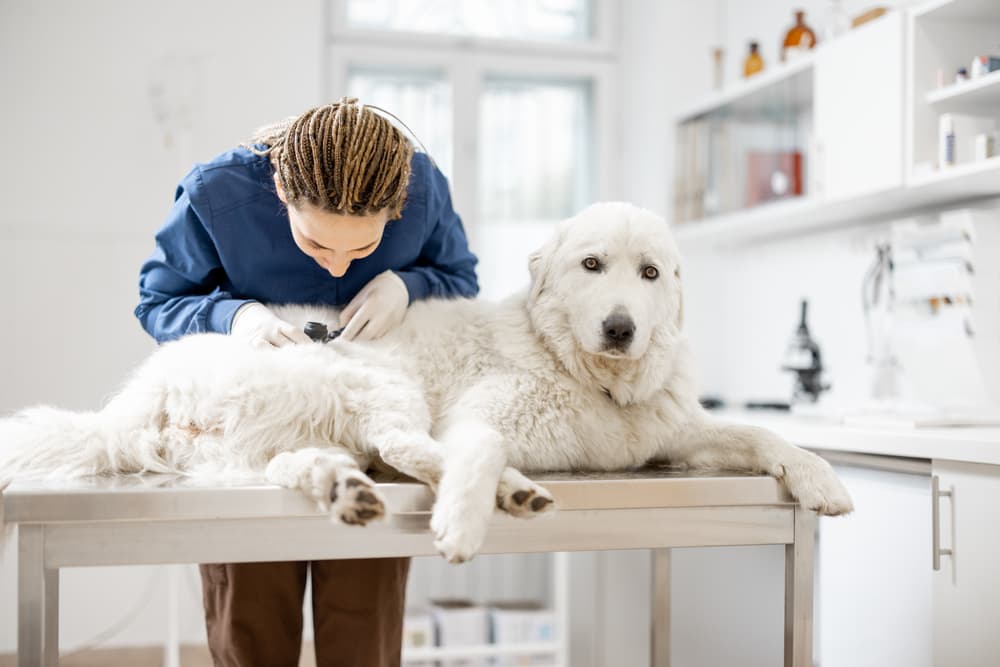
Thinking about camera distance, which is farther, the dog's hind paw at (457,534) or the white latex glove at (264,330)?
the white latex glove at (264,330)

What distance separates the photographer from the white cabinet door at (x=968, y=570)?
5.58 ft

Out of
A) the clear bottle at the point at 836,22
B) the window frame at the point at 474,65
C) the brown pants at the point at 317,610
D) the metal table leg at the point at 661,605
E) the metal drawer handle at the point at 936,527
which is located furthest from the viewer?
the window frame at the point at 474,65

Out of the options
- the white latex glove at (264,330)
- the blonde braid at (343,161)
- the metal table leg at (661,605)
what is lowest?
the metal table leg at (661,605)

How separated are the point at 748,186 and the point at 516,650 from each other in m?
2.06

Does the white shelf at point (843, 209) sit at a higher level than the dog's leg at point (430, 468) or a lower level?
higher

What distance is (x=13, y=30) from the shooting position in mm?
3557

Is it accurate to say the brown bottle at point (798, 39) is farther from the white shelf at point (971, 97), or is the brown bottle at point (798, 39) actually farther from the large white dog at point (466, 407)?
the large white dog at point (466, 407)

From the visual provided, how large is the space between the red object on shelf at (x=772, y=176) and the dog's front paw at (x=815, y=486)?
2.13 metres

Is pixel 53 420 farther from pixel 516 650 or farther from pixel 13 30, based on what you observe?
pixel 13 30

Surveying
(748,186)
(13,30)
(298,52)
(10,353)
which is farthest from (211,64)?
(748,186)

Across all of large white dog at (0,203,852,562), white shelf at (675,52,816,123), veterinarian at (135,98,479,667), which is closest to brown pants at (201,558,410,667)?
veterinarian at (135,98,479,667)

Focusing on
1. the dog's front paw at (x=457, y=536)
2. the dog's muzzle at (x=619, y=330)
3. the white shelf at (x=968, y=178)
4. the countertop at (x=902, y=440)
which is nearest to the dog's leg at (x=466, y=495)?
the dog's front paw at (x=457, y=536)

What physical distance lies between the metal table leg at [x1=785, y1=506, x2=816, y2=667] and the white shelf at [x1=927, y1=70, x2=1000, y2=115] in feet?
4.97

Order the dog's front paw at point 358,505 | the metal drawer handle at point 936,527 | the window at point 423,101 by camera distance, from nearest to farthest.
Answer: the dog's front paw at point 358,505 → the metal drawer handle at point 936,527 → the window at point 423,101
